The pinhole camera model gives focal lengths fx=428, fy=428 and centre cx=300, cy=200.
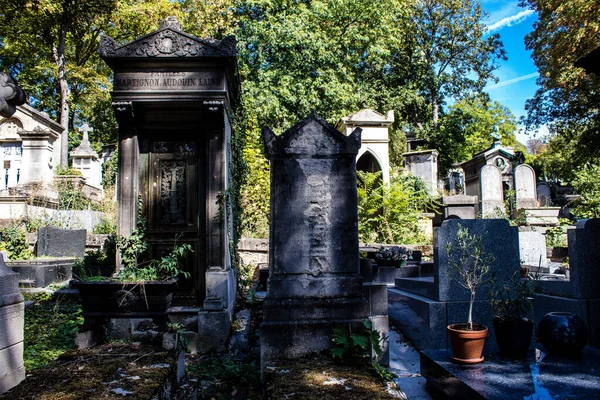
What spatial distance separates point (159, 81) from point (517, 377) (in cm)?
562

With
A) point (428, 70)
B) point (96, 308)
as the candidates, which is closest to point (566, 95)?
point (428, 70)

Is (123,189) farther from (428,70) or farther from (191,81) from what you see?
(428,70)

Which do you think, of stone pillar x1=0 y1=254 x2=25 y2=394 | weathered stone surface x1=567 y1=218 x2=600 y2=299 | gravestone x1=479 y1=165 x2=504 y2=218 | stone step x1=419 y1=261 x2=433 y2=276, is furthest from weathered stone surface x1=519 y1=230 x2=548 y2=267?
stone pillar x1=0 y1=254 x2=25 y2=394

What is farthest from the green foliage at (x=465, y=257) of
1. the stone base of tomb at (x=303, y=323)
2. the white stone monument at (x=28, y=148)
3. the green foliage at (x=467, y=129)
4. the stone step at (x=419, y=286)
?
the green foliage at (x=467, y=129)

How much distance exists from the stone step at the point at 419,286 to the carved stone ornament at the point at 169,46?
14.0 ft

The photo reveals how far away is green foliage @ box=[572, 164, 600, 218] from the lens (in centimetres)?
1445

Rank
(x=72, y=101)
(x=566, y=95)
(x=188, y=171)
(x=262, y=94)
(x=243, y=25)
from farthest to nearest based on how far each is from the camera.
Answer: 1. (x=72, y=101)
2. (x=243, y=25)
3. (x=262, y=94)
4. (x=566, y=95)
5. (x=188, y=171)

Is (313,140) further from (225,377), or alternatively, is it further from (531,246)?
(531,246)

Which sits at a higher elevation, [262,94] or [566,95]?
[262,94]

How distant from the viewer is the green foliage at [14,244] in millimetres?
9648

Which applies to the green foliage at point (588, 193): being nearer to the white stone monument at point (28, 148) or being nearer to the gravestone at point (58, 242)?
the gravestone at point (58, 242)

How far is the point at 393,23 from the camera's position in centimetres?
2439

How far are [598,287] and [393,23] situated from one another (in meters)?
21.8

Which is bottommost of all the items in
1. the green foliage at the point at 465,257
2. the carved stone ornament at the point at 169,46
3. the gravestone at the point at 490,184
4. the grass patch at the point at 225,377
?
the grass patch at the point at 225,377
